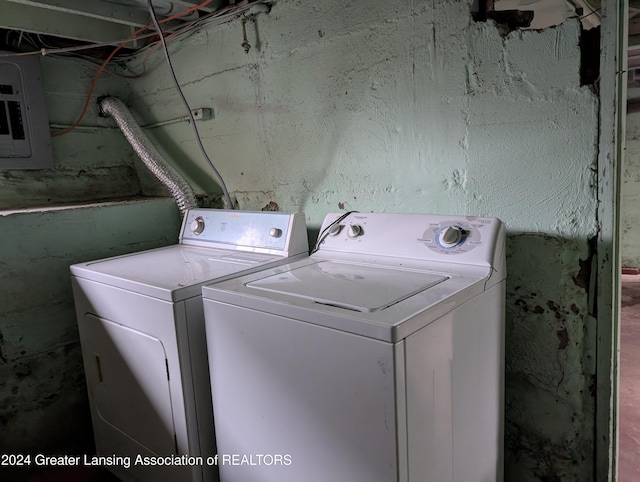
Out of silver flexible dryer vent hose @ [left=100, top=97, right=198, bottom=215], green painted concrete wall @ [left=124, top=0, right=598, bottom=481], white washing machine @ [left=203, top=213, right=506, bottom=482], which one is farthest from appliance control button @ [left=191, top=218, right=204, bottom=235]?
white washing machine @ [left=203, top=213, right=506, bottom=482]

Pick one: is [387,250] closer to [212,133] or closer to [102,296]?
[102,296]

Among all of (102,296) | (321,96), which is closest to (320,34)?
(321,96)

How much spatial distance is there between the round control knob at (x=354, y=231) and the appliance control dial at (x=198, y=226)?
790 millimetres

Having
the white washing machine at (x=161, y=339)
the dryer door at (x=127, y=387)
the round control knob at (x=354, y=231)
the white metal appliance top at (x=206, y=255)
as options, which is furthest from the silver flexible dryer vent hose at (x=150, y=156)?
the round control knob at (x=354, y=231)

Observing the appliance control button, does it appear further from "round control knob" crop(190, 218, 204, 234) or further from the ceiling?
the ceiling

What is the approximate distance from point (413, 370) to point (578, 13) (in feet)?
3.97

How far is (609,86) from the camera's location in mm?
1187

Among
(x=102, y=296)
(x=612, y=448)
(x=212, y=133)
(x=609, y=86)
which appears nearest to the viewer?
(x=609, y=86)

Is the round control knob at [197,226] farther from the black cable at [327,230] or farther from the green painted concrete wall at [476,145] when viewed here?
the black cable at [327,230]

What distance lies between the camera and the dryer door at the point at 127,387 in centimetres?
144

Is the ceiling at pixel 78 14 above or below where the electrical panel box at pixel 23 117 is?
above

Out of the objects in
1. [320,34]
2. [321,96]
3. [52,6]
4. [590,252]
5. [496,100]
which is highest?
[52,6]

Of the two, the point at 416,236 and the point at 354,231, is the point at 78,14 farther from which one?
the point at 416,236

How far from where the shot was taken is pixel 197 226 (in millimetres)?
2045
